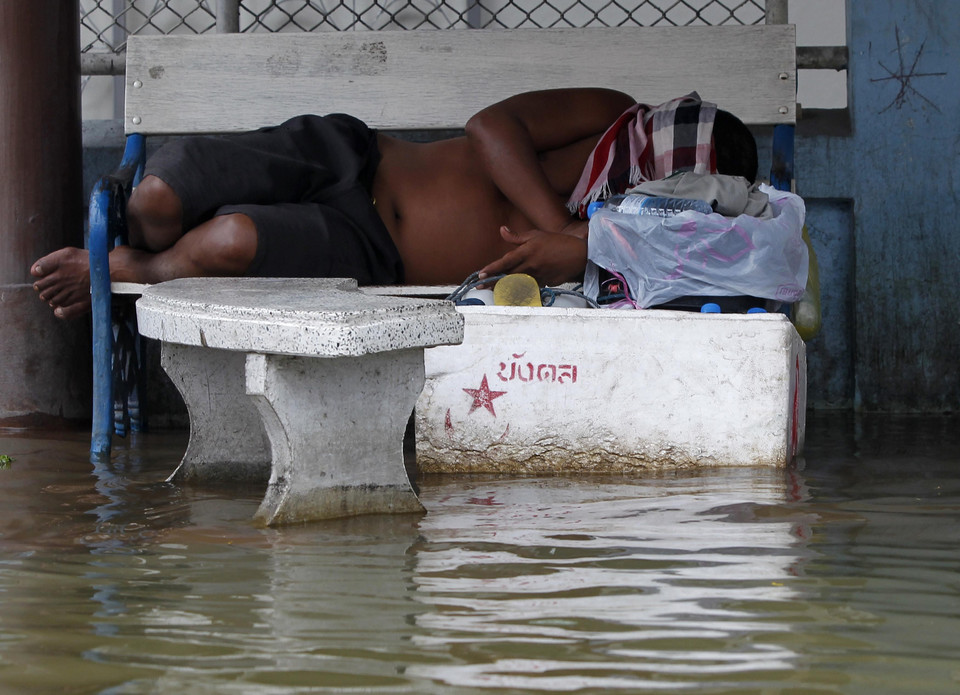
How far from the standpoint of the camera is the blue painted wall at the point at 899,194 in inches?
158

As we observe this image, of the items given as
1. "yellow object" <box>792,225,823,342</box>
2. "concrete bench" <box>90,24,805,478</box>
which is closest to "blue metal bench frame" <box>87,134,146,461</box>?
"concrete bench" <box>90,24,805,478</box>

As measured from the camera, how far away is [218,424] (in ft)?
8.68

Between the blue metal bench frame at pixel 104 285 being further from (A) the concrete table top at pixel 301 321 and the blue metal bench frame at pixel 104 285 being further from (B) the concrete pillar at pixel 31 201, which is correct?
(A) the concrete table top at pixel 301 321

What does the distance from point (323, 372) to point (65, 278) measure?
1409 millimetres

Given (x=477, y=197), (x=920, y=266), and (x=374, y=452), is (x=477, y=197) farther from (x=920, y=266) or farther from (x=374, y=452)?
(x=920, y=266)

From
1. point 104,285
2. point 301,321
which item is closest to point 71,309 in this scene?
point 104,285

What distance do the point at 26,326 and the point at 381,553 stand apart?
2.29 m

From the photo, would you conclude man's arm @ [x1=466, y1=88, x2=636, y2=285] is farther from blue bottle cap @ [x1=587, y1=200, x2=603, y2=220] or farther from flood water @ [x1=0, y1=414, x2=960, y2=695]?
flood water @ [x1=0, y1=414, x2=960, y2=695]

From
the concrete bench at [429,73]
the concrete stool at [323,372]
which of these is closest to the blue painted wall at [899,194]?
the concrete bench at [429,73]

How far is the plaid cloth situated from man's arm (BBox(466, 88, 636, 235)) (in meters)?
0.12

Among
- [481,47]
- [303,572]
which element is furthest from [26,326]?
[303,572]

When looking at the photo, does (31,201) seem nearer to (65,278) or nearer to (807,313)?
(65,278)

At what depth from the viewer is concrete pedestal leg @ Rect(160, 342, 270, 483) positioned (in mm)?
2615

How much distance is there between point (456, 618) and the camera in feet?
4.52
